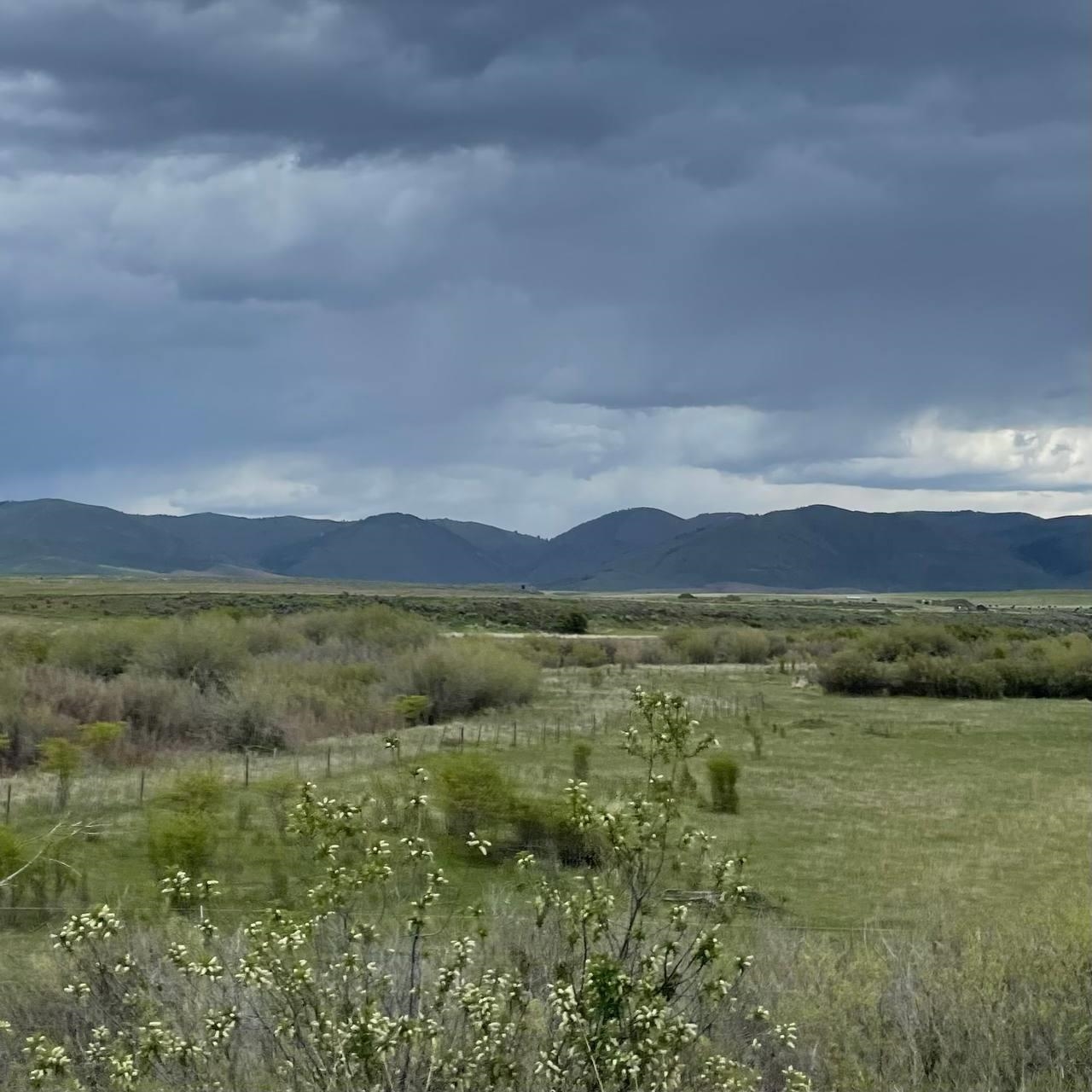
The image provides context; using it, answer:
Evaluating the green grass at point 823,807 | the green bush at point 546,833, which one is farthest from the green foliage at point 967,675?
the green bush at point 546,833

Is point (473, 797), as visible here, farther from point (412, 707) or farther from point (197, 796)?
point (412, 707)

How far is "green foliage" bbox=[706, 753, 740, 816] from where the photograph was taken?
22.3 meters

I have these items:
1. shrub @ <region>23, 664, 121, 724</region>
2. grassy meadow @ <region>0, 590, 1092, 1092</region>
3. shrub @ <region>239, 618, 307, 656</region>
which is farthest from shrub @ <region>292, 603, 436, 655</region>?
shrub @ <region>23, 664, 121, 724</region>

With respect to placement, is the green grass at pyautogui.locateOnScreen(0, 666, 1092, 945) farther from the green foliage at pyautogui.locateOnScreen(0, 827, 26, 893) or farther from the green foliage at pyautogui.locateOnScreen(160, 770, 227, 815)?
the green foliage at pyautogui.locateOnScreen(0, 827, 26, 893)

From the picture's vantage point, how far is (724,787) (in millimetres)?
22766

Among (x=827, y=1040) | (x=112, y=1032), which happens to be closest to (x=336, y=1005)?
(x=112, y=1032)

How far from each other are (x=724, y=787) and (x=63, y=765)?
1187 cm

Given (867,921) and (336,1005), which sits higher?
(336,1005)

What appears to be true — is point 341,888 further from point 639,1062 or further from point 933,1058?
point 933,1058

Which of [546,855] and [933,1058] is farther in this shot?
[546,855]

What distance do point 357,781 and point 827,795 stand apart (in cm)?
930

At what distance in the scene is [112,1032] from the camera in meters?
9.34

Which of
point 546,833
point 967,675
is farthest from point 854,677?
point 546,833

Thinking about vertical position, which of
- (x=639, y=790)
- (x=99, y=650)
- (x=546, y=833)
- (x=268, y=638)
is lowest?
(x=546, y=833)
